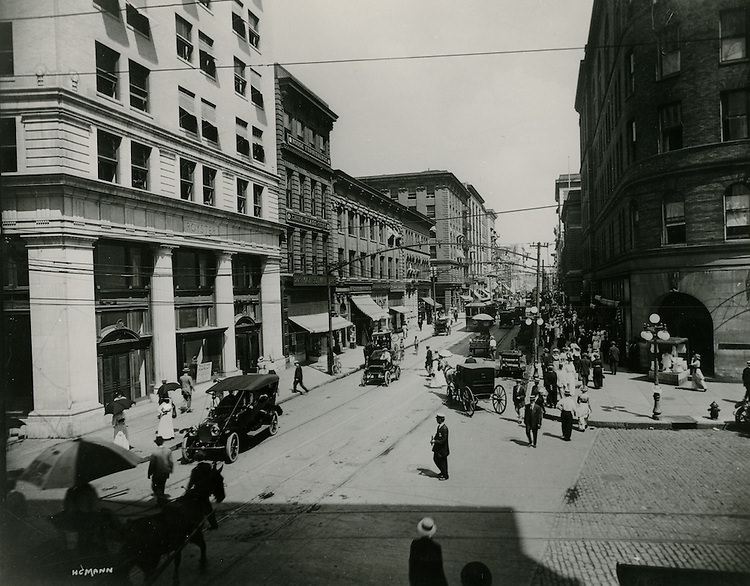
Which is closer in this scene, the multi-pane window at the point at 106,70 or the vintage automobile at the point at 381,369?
the multi-pane window at the point at 106,70

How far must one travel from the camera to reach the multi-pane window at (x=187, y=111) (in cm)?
2248

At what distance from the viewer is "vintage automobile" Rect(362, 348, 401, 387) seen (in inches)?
1045

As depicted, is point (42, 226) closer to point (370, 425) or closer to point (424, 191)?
point (370, 425)

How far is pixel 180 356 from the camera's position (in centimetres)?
2345

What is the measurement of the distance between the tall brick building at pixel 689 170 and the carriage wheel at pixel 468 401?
1264 cm

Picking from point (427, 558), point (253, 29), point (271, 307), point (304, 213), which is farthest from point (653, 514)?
point (304, 213)

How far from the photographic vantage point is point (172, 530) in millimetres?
8047

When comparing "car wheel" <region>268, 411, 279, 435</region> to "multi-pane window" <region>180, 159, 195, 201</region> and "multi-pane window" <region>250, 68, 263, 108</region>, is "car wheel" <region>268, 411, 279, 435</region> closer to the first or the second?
"multi-pane window" <region>180, 159, 195, 201</region>

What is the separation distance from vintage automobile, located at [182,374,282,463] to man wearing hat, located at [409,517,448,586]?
8428 mm

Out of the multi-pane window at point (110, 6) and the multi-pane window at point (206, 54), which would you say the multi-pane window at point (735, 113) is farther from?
the multi-pane window at point (110, 6)

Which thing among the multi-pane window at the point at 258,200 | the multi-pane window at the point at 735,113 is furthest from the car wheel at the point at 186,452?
the multi-pane window at the point at 735,113

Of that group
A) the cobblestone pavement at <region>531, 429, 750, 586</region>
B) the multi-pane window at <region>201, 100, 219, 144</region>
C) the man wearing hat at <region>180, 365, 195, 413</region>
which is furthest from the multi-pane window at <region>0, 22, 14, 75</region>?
the cobblestone pavement at <region>531, 429, 750, 586</region>

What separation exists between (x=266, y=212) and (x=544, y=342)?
24.2m

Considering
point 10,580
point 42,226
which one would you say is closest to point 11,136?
point 42,226
